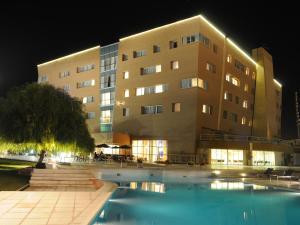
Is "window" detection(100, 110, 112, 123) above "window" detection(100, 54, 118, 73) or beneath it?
beneath

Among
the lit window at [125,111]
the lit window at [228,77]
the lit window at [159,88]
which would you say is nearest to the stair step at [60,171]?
the lit window at [159,88]

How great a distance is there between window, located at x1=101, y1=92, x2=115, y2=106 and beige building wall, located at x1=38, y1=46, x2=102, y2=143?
1043mm

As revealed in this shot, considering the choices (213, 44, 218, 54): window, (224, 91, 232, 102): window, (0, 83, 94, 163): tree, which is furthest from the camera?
(224, 91, 232, 102): window

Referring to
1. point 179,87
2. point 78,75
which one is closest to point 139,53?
point 179,87

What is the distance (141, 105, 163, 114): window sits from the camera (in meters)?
39.7

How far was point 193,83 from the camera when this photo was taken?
122 ft

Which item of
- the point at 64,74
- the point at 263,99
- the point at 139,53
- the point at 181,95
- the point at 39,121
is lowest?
the point at 39,121

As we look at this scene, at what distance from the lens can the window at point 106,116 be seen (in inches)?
1804

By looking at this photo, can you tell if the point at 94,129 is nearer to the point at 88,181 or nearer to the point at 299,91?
the point at 88,181

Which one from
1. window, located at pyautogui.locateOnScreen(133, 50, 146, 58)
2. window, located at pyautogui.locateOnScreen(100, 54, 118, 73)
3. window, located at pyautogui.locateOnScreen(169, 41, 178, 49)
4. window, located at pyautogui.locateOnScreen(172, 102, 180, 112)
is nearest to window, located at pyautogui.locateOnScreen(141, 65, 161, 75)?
window, located at pyautogui.locateOnScreen(133, 50, 146, 58)

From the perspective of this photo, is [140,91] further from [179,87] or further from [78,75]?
[78,75]

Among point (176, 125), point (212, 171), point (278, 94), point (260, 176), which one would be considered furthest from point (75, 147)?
point (278, 94)

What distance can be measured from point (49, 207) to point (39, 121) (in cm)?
816

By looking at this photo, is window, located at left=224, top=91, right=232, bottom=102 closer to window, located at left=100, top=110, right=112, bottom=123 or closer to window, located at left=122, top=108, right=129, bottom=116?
window, located at left=122, top=108, right=129, bottom=116
